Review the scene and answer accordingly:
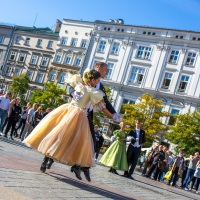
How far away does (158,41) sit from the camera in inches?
1896

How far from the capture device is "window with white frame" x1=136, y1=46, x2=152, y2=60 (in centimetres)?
4850

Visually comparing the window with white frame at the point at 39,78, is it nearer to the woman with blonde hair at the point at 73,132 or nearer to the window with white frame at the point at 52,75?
the window with white frame at the point at 52,75

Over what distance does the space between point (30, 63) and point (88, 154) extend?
5594 centimetres

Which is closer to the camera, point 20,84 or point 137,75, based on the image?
point 137,75

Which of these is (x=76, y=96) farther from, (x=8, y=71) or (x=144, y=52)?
(x=8, y=71)

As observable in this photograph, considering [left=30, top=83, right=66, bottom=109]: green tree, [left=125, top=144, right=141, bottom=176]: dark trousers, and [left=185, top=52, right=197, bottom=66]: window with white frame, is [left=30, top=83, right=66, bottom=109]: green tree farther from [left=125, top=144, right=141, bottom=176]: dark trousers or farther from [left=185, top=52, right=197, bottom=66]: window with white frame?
[left=125, top=144, right=141, bottom=176]: dark trousers

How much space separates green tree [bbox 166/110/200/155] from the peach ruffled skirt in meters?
31.2

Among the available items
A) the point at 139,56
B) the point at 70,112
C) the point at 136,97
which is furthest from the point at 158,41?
the point at 70,112

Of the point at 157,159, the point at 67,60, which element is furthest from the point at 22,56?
the point at 157,159

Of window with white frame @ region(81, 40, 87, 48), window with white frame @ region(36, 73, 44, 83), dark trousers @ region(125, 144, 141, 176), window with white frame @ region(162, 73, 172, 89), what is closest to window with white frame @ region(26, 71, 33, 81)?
window with white frame @ region(36, 73, 44, 83)

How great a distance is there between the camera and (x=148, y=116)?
3975 cm

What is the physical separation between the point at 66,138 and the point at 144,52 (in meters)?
44.3

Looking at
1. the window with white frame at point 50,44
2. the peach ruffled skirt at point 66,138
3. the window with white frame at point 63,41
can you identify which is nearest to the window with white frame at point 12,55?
the window with white frame at point 50,44

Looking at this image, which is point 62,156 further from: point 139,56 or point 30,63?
point 30,63
